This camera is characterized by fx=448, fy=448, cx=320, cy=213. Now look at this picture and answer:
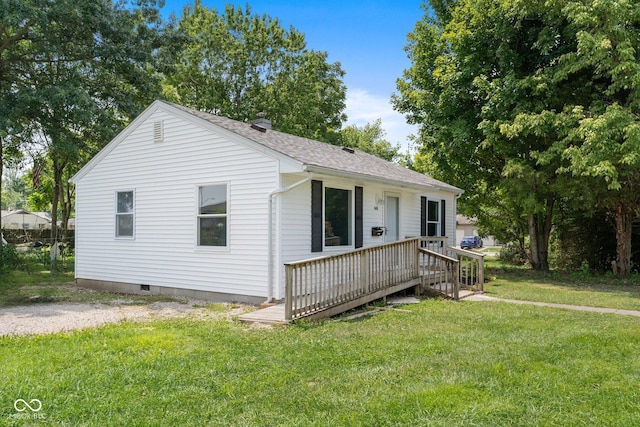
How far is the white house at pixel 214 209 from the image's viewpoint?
336 inches

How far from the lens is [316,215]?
907cm

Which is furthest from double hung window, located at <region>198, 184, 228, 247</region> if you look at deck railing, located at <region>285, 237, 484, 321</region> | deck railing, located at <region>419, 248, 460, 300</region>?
deck railing, located at <region>419, 248, 460, 300</region>

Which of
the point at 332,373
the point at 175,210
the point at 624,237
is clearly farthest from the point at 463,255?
the point at 332,373

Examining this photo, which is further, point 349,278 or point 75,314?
point 75,314

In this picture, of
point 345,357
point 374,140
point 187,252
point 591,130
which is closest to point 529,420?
point 345,357

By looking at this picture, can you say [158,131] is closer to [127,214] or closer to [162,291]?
[127,214]

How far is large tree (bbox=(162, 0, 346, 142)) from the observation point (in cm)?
2562

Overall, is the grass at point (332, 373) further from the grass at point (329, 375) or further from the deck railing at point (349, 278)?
the deck railing at point (349, 278)

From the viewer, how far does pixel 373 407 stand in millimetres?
3590

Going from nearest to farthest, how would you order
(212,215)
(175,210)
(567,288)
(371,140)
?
(212,215) → (175,210) → (567,288) → (371,140)

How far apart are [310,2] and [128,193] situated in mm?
10707

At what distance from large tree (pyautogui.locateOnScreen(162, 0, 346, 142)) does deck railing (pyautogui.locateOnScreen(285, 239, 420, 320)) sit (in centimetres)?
1737

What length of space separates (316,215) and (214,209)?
215 centimetres

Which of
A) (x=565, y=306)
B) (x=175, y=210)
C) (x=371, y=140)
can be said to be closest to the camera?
(x=565, y=306)
